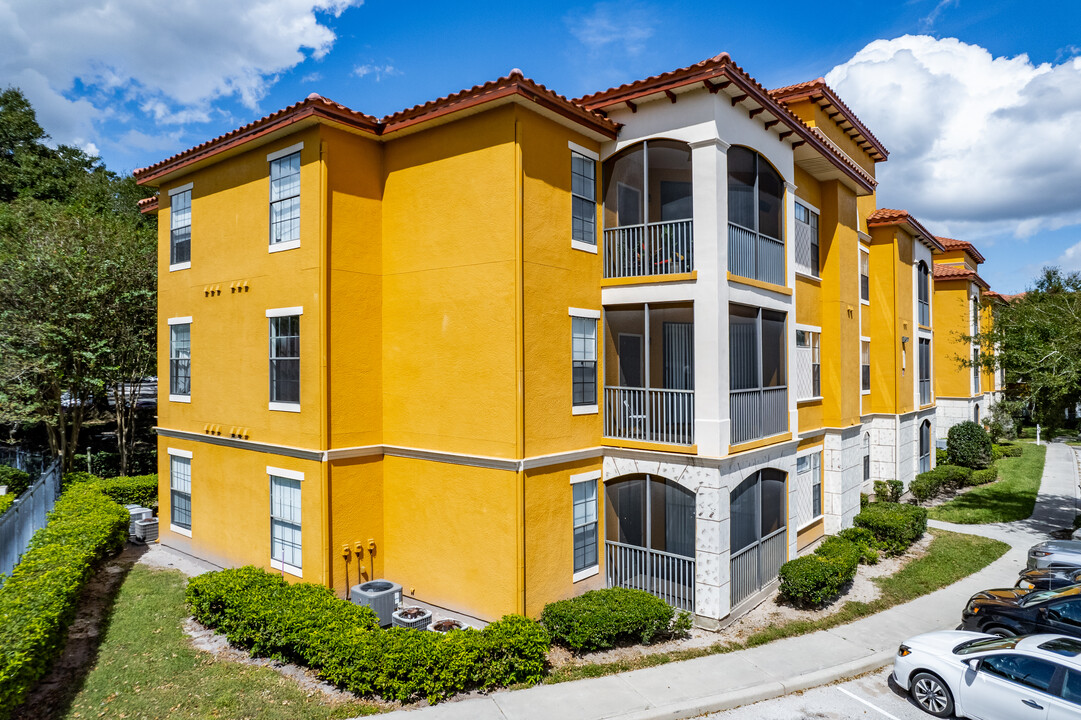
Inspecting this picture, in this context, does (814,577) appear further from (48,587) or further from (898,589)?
(48,587)

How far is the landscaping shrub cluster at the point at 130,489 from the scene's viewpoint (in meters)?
19.2

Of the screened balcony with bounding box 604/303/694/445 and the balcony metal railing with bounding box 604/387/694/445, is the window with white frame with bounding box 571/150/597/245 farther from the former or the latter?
the balcony metal railing with bounding box 604/387/694/445

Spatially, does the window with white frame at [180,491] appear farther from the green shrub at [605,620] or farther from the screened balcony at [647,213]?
the screened balcony at [647,213]

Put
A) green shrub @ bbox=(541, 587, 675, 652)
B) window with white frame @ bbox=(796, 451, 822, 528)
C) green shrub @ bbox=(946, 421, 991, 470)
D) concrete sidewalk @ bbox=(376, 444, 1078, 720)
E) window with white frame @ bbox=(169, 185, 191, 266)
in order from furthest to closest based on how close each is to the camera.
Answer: green shrub @ bbox=(946, 421, 991, 470)
window with white frame @ bbox=(796, 451, 822, 528)
window with white frame @ bbox=(169, 185, 191, 266)
green shrub @ bbox=(541, 587, 675, 652)
concrete sidewalk @ bbox=(376, 444, 1078, 720)

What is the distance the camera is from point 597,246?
13250mm

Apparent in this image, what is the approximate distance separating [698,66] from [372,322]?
8.41m

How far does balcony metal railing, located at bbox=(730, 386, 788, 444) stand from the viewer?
12.5 m

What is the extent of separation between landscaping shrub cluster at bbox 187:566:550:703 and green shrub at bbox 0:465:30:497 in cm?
1591

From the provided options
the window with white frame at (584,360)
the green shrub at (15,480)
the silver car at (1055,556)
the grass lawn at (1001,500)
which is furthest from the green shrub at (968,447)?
the green shrub at (15,480)

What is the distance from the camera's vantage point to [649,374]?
13375 millimetres

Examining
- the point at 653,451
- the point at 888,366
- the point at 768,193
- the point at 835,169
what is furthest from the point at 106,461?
the point at 888,366

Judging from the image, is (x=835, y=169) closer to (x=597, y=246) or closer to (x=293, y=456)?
(x=597, y=246)

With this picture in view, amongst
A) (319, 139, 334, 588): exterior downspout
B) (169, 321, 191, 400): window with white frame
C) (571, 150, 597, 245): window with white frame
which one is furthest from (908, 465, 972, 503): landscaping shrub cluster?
(169, 321, 191, 400): window with white frame

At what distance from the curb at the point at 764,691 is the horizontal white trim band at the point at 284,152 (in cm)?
1225
